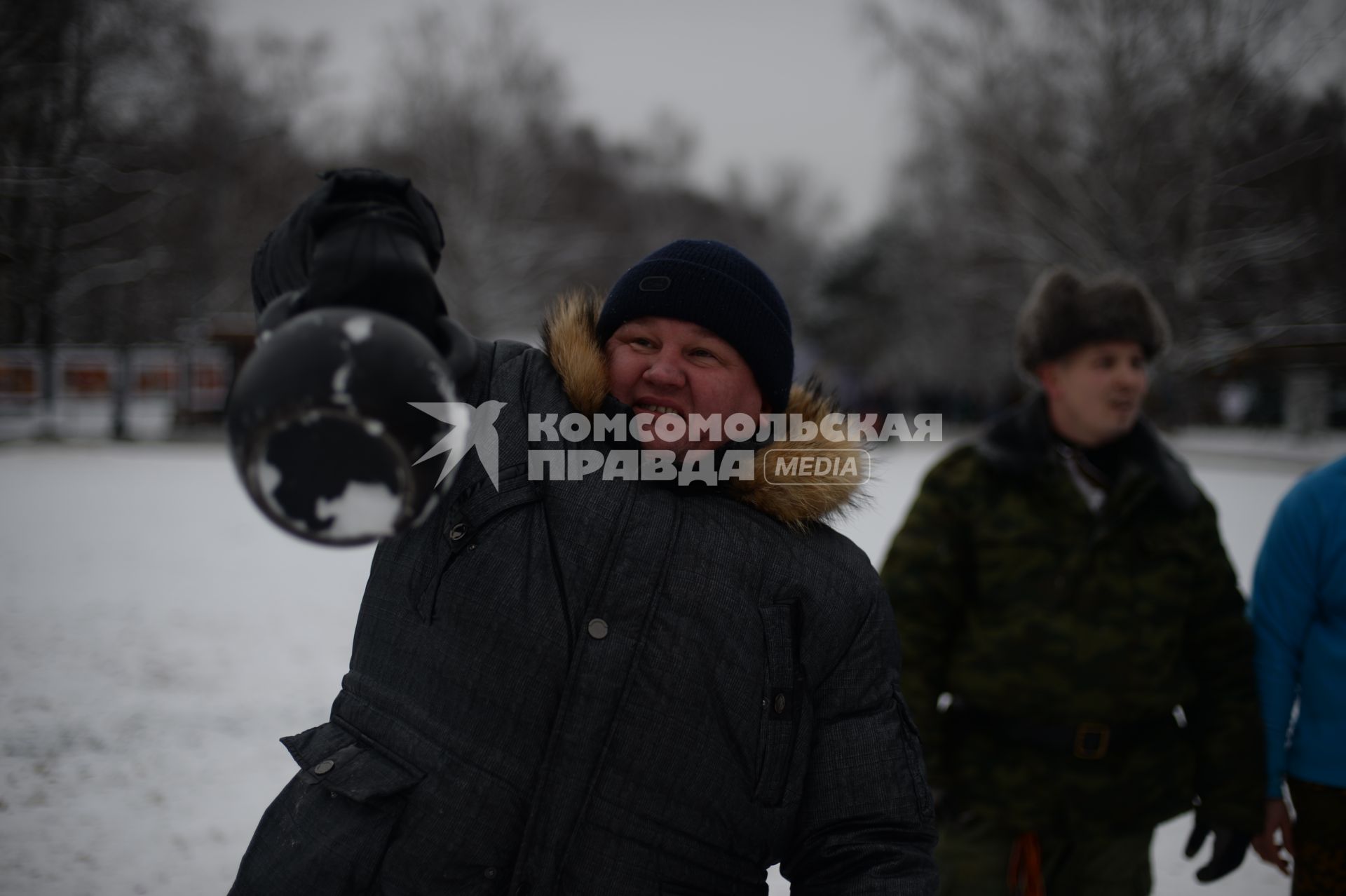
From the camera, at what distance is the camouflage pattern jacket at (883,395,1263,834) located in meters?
1.98

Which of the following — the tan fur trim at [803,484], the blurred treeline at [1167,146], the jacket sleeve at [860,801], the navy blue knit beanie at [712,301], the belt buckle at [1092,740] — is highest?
the blurred treeline at [1167,146]

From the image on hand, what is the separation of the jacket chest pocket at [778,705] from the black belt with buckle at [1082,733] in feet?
3.28

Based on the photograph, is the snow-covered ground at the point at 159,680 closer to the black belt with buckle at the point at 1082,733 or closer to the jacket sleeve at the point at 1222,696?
the black belt with buckle at the point at 1082,733

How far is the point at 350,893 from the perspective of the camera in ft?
3.65

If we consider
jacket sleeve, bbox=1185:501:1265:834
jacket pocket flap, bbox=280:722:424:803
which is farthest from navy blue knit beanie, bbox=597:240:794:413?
jacket sleeve, bbox=1185:501:1265:834

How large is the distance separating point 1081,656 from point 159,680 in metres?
4.20

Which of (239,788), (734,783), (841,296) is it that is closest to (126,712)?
(239,788)

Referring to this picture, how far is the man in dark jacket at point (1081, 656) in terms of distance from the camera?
1.98 metres

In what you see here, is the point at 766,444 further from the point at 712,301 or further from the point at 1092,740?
the point at 1092,740

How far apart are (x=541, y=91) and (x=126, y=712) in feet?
70.8

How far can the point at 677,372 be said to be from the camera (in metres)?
1.38

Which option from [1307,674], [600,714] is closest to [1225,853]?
[1307,674]

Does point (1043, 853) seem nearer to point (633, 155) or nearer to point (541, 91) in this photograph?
point (541, 91)

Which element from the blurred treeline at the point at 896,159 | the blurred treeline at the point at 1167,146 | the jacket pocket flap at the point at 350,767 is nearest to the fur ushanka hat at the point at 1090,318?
the jacket pocket flap at the point at 350,767
